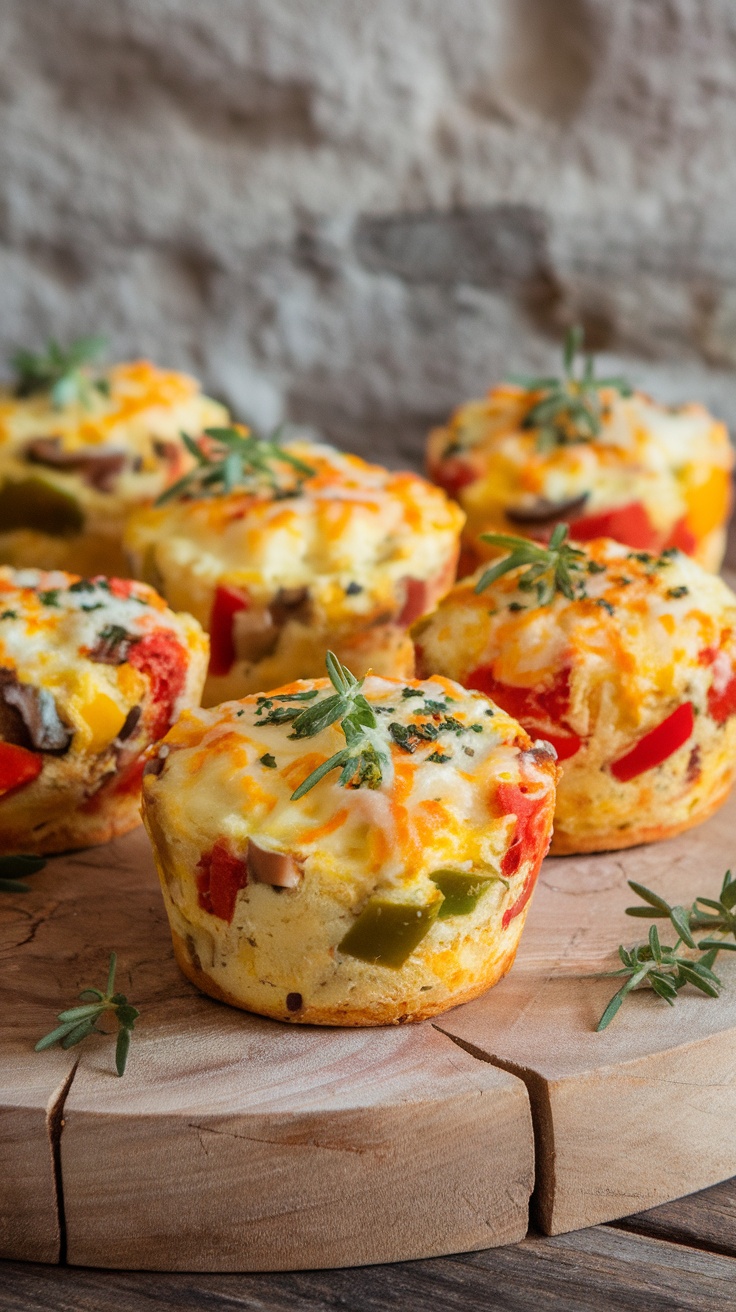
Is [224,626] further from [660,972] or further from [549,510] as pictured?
[660,972]

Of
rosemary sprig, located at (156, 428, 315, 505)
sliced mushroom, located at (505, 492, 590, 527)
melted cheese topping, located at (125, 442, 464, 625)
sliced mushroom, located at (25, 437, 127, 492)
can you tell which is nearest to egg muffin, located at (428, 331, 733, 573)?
sliced mushroom, located at (505, 492, 590, 527)

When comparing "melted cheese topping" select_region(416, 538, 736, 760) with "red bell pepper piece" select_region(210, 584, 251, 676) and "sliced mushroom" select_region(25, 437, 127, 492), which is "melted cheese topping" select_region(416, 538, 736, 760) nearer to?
"red bell pepper piece" select_region(210, 584, 251, 676)

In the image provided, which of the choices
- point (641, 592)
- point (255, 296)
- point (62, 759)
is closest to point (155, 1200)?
point (62, 759)

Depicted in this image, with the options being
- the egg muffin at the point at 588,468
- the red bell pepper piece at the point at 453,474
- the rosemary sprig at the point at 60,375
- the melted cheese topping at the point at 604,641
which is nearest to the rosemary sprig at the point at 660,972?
the melted cheese topping at the point at 604,641

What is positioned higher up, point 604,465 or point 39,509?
point 604,465

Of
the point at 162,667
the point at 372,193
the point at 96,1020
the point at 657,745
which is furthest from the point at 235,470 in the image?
the point at 372,193

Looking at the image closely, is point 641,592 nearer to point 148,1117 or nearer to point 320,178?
point 148,1117

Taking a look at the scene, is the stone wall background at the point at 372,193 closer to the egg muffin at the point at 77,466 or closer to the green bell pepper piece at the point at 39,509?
the egg muffin at the point at 77,466
